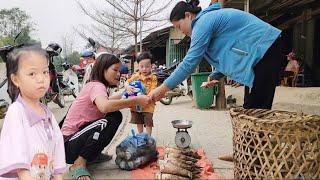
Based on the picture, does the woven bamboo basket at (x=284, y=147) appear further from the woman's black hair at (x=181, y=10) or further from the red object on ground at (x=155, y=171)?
the woman's black hair at (x=181, y=10)

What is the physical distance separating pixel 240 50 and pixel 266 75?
0.94 feet

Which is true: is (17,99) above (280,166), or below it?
above

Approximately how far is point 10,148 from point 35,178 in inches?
7.9

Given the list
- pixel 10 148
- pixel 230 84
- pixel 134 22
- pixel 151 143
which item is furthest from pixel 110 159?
pixel 134 22

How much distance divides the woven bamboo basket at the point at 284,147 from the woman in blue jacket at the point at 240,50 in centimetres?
51

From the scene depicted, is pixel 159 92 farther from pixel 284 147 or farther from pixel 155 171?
pixel 284 147

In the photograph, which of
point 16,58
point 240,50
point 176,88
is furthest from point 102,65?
point 176,88

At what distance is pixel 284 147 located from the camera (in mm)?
2508

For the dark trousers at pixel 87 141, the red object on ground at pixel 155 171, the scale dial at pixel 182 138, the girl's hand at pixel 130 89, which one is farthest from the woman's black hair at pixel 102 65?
the scale dial at pixel 182 138

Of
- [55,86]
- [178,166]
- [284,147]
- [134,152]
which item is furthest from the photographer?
[55,86]

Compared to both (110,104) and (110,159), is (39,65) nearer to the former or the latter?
(110,104)

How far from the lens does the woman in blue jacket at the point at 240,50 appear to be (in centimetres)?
300

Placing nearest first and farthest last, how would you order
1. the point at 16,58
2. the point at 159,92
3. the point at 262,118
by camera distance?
the point at 16,58 < the point at 262,118 < the point at 159,92

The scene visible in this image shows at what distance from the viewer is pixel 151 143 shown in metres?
3.79
